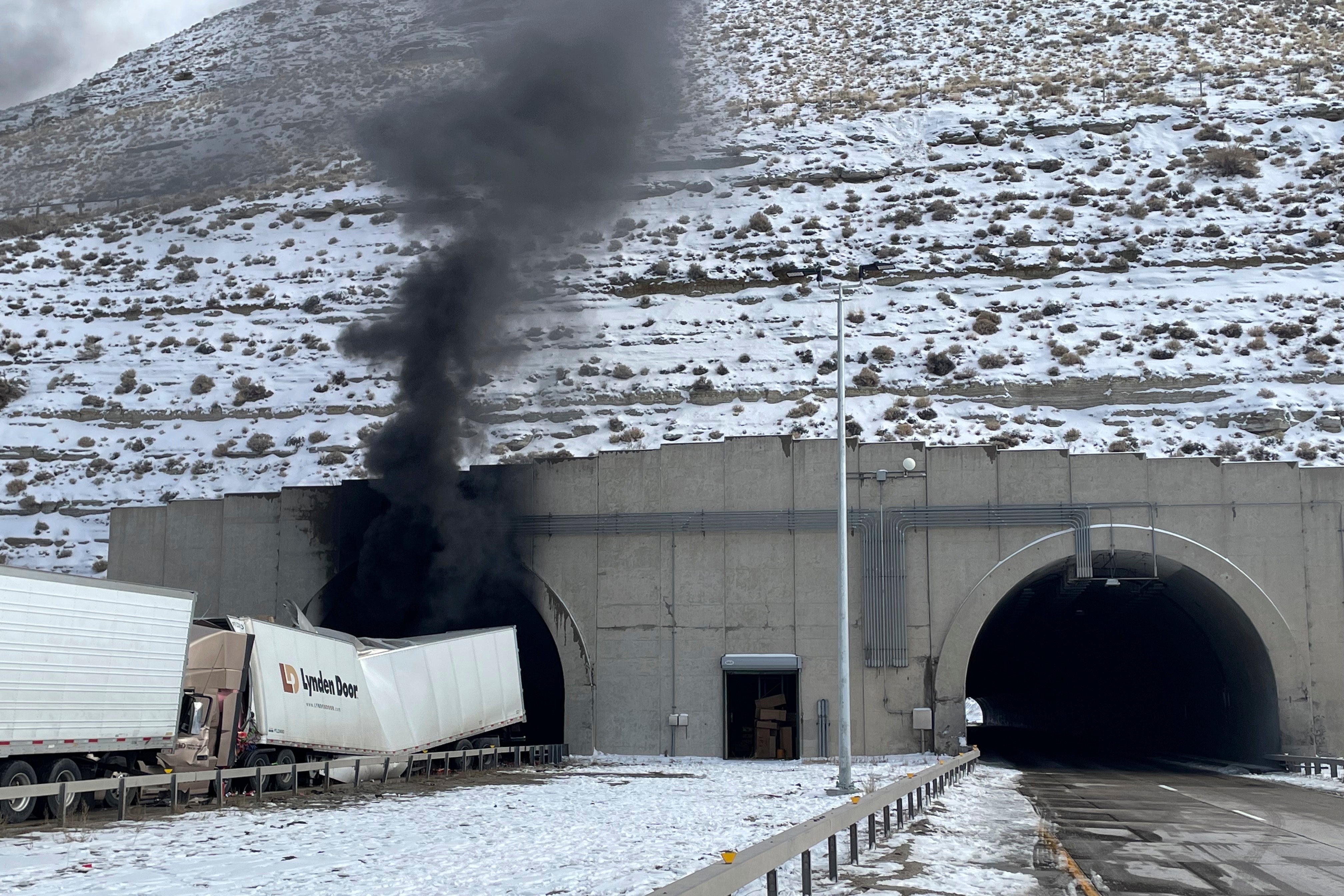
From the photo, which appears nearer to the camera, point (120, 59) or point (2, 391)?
point (2, 391)

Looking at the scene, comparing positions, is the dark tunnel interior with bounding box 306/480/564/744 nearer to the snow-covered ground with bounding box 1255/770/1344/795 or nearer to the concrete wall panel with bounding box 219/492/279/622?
the concrete wall panel with bounding box 219/492/279/622

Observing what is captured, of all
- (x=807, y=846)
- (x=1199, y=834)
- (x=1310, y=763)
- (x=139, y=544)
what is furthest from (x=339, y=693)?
(x=1310, y=763)

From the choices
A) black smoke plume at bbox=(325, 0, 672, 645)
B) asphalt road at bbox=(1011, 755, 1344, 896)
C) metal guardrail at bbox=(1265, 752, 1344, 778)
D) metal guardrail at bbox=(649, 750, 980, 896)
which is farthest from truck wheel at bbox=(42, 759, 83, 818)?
metal guardrail at bbox=(1265, 752, 1344, 778)

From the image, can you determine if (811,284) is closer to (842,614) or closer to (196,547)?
(196,547)

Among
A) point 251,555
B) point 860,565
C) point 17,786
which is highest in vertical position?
point 251,555

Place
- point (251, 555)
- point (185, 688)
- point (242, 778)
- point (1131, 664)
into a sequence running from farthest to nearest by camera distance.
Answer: point (1131, 664) < point (251, 555) < point (242, 778) < point (185, 688)

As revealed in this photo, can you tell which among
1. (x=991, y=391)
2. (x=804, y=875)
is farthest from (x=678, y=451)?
(x=804, y=875)

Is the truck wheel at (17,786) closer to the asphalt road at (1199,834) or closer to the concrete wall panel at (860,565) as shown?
the asphalt road at (1199,834)

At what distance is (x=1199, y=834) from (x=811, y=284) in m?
45.1

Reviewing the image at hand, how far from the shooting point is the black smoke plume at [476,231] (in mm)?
34938

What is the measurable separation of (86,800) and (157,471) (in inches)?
1462

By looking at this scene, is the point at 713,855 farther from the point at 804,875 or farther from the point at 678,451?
the point at 678,451

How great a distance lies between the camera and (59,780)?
18.2m

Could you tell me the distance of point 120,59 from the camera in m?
114
